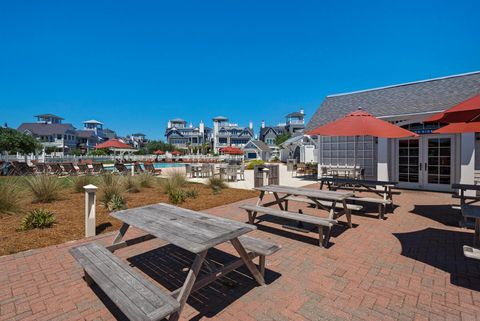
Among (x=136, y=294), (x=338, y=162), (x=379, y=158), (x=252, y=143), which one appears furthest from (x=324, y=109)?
(x=252, y=143)

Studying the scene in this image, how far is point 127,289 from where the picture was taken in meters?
2.17

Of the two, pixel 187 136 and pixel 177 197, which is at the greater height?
pixel 187 136

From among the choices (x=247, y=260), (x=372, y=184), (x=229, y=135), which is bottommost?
(x=247, y=260)

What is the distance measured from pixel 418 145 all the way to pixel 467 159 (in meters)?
1.67

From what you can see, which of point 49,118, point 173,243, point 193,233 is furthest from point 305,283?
point 49,118

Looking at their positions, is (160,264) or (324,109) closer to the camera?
(160,264)

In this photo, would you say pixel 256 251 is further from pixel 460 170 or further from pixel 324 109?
pixel 324 109

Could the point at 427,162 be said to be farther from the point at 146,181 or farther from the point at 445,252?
the point at 146,181

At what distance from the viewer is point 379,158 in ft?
35.0

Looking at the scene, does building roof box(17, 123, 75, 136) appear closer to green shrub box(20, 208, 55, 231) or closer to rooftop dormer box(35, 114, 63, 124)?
rooftop dormer box(35, 114, 63, 124)

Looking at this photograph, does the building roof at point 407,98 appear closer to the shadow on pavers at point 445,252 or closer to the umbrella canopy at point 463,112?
the shadow on pavers at point 445,252

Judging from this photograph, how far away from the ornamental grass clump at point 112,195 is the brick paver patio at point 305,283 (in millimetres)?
1965

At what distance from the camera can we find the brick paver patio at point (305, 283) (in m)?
2.58

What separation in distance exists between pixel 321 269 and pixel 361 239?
1.67m
